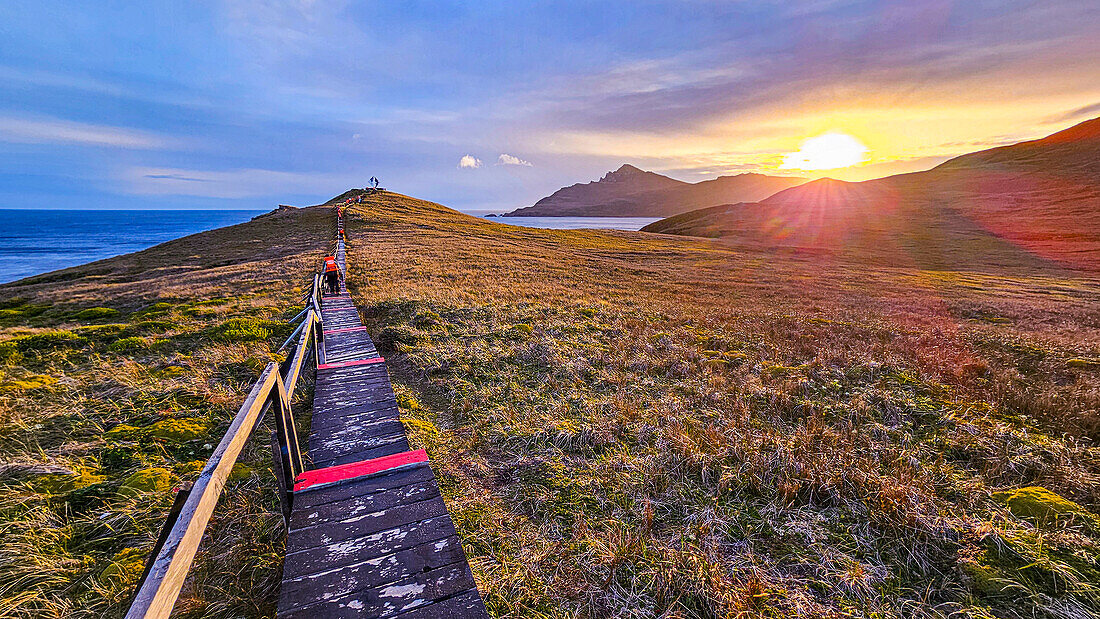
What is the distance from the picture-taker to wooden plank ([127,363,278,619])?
6.43 ft

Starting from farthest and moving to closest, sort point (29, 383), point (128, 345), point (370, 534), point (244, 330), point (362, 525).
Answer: point (244, 330) < point (128, 345) < point (29, 383) < point (362, 525) < point (370, 534)

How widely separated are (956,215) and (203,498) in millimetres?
107885

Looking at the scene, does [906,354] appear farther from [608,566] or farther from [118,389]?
[118,389]

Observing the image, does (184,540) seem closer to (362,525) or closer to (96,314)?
(362,525)

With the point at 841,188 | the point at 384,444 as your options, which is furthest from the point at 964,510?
the point at 841,188

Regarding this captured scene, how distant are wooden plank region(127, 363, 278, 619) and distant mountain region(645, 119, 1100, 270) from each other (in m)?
55.8

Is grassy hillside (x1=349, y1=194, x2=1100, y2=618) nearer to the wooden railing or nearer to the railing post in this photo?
the railing post

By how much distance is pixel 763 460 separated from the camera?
504 cm

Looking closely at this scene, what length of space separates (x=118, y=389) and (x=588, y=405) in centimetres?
775

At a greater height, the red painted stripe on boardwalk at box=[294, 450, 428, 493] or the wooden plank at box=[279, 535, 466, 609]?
the red painted stripe on boardwalk at box=[294, 450, 428, 493]

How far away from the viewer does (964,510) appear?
4.19 metres

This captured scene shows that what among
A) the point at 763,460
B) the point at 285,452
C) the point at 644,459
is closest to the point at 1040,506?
the point at 763,460

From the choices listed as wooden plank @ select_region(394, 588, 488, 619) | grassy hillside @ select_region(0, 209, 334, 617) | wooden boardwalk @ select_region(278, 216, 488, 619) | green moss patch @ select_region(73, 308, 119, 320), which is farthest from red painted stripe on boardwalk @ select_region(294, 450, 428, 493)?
green moss patch @ select_region(73, 308, 119, 320)

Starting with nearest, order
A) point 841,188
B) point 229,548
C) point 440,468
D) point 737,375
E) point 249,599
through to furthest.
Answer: point 249,599, point 229,548, point 440,468, point 737,375, point 841,188
